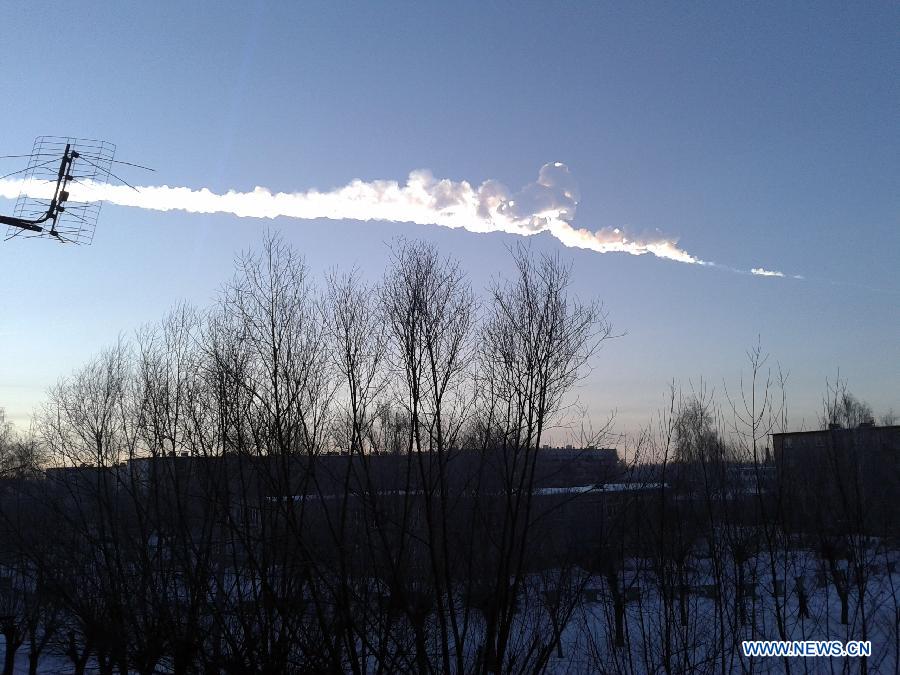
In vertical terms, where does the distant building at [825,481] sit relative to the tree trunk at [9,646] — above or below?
above

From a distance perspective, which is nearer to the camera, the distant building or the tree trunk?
the distant building

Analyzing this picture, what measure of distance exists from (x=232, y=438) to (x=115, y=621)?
5.41 meters

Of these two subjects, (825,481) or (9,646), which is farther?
(9,646)

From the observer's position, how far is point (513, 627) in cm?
1145

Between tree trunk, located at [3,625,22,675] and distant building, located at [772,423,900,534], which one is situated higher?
distant building, located at [772,423,900,534]

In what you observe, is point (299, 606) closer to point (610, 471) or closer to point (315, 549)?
point (315, 549)

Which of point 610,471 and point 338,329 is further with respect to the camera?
point 338,329

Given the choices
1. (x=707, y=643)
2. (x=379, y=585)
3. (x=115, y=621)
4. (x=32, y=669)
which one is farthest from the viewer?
(x=32, y=669)

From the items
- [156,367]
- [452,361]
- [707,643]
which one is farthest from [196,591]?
[156,367]

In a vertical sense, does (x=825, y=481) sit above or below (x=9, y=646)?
above

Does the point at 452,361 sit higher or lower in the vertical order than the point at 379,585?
higher

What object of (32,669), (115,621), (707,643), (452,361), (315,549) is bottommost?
(32,669)

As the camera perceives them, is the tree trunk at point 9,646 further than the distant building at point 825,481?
Yes

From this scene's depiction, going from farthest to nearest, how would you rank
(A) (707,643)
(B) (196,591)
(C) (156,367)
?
(C) (156,367)
(B) (196,591)
(A) (707,643)
